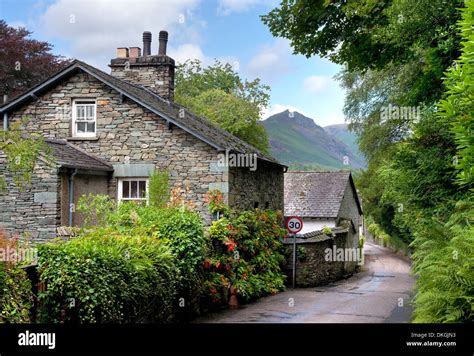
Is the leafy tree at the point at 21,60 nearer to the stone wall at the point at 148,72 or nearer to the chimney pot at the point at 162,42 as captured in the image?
the stone wall at the point at 148,72

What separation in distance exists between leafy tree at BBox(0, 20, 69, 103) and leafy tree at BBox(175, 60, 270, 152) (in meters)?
10.4

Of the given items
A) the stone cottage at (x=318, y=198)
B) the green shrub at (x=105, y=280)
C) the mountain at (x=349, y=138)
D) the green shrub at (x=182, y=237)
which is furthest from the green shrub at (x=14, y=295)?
the mountain at (x=349, y=138)

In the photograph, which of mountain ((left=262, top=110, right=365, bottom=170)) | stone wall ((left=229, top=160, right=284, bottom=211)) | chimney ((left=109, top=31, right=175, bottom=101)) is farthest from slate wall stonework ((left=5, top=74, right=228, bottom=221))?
mountain ((left=262, top=110, right=365, bottom=170))

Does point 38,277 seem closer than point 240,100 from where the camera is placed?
Yes

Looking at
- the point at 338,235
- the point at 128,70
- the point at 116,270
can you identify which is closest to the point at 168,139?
the point at 128,70

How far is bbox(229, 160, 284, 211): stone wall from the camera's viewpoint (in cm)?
1563

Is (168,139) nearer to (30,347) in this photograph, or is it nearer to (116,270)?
(116,270)

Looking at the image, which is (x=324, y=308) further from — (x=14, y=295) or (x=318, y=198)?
(x=318, y=198)

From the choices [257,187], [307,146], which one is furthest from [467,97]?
[307,146]

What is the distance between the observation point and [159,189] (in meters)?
15.2

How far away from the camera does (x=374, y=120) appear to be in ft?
96.7

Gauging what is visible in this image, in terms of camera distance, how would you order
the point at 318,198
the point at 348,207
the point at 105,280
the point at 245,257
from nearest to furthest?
1. the point at 105,280
2. the point at 245,257
3. the point at 318,198
4. the point at 348,207

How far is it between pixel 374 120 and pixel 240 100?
1048 cm

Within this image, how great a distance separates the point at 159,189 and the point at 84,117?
136 inches
